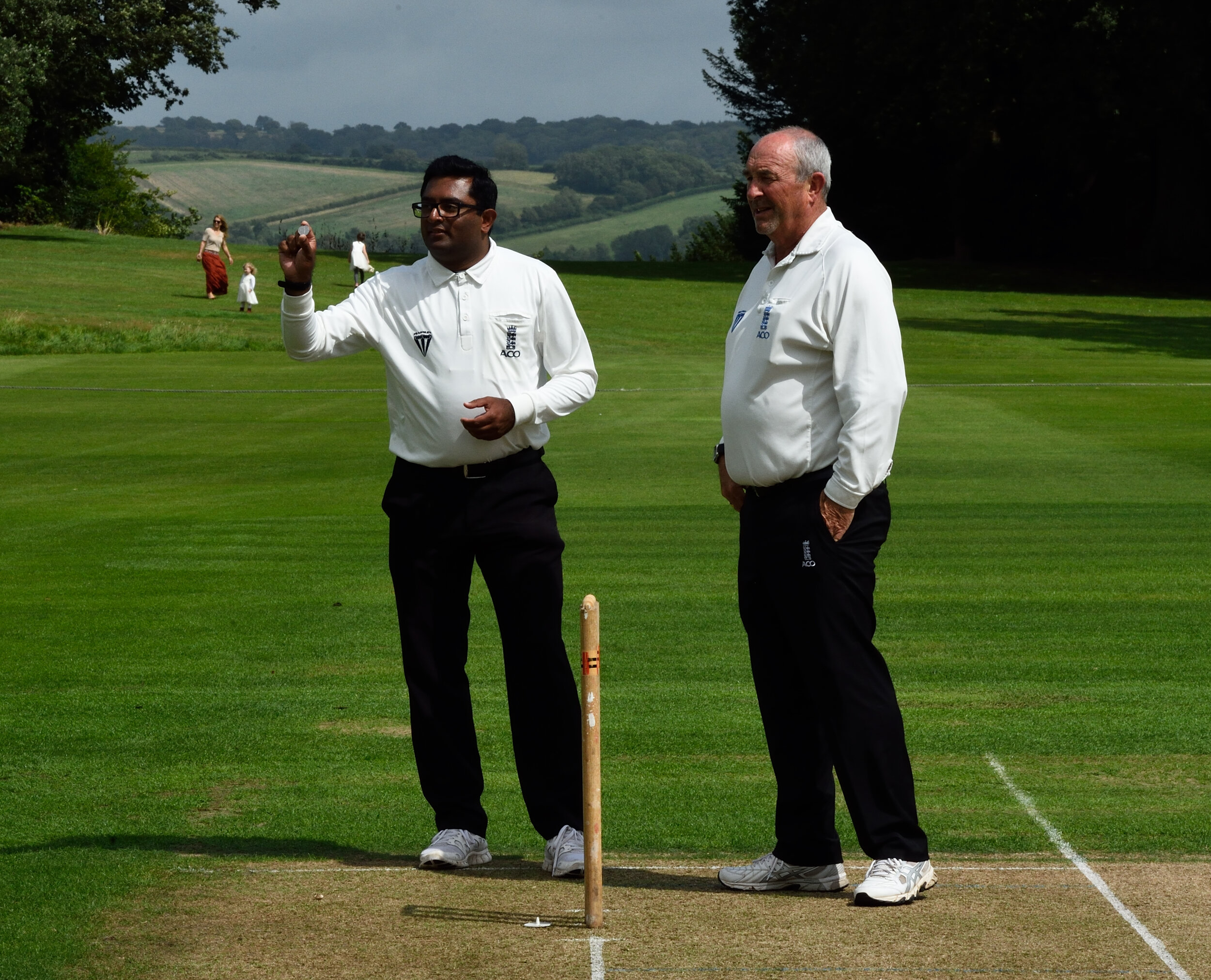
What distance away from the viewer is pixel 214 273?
38.0 metres

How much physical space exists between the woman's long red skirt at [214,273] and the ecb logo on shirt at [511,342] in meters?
34.3

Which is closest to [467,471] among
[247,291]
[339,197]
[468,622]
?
[468,622]

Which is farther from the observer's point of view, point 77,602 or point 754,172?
point 77,602

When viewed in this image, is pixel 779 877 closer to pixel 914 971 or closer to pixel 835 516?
pixel 914 971

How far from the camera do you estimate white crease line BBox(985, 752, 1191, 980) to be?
13.4ft

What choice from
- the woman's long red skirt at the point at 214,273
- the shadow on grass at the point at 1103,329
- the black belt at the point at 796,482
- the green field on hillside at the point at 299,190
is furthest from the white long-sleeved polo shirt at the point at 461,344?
the green field on hillside at the point at 299,190

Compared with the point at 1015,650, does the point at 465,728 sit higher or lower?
higher

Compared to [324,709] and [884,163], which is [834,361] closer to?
[324,709]

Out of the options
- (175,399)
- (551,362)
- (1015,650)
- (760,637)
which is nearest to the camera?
(760,637)

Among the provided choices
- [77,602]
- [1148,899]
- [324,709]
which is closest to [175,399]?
[77,602]

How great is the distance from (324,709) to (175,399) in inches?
609

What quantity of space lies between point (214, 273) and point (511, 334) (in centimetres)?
3460

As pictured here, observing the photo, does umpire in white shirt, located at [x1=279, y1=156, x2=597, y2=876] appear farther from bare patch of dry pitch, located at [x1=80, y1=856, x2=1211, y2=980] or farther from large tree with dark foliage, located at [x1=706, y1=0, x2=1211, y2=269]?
large tree with dark foliage, located at [x1=706, y1=0, x2=1211, y2=269]

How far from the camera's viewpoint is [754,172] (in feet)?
15.1
